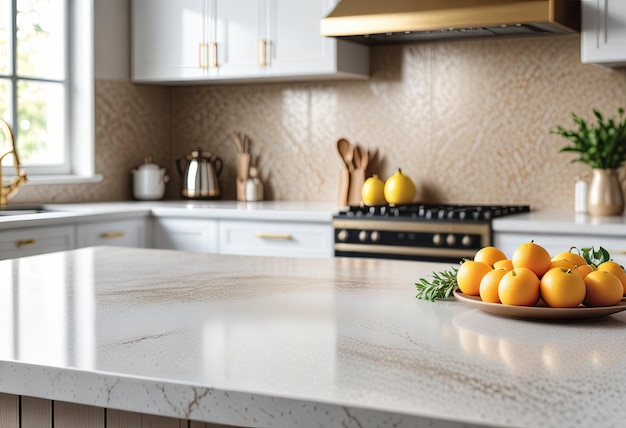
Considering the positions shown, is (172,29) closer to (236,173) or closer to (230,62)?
(230,62)

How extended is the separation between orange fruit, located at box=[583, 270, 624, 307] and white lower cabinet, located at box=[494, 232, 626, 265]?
73.1 inches

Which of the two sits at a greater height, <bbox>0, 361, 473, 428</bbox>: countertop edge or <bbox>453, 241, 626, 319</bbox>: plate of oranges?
<bbox>453, 241, 626, 319</bbox>: plate of oranges

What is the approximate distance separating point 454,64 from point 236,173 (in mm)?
1389

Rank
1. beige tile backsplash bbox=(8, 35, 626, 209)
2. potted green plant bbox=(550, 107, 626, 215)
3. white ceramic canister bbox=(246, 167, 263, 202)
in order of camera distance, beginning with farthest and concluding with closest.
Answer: white ceramic canister bbox=(246, 167, 263, 202) → beige tile backsplash bbox=(8, 35, 626, 209) → potted green plant bbox=(550, 107, 626, 215)

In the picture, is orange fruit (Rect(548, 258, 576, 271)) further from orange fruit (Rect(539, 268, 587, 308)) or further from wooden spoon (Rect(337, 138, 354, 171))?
wooden spoon (Rect(337, 138, 354, 171))

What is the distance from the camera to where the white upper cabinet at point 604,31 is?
11.3 ft

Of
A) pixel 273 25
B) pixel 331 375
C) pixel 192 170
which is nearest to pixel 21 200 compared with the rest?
pixel 192 170

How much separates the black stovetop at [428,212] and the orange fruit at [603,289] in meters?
2.02

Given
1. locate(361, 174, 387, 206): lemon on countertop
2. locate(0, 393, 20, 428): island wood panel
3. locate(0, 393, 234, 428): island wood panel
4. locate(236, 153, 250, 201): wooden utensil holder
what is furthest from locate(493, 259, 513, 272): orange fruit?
locate(236, 153, 250, 201): wooden utensil holder

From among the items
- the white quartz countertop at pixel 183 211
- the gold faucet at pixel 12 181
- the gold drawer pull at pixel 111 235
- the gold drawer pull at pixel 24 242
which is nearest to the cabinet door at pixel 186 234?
the white quartz countertop at pixel 183 211

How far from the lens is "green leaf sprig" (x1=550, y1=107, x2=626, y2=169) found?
146 inches

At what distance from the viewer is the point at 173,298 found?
5.56 feet

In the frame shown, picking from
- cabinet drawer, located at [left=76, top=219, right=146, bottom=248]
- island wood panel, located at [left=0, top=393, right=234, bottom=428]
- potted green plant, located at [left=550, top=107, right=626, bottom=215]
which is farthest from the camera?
cabinet drawer, located at [left=76, top=219, right=146, bottom=248]

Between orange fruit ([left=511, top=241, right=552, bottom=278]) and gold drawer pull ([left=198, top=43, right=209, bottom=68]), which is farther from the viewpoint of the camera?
gold drawer pull ([left=198, top=43, right=209, bottom=68])
